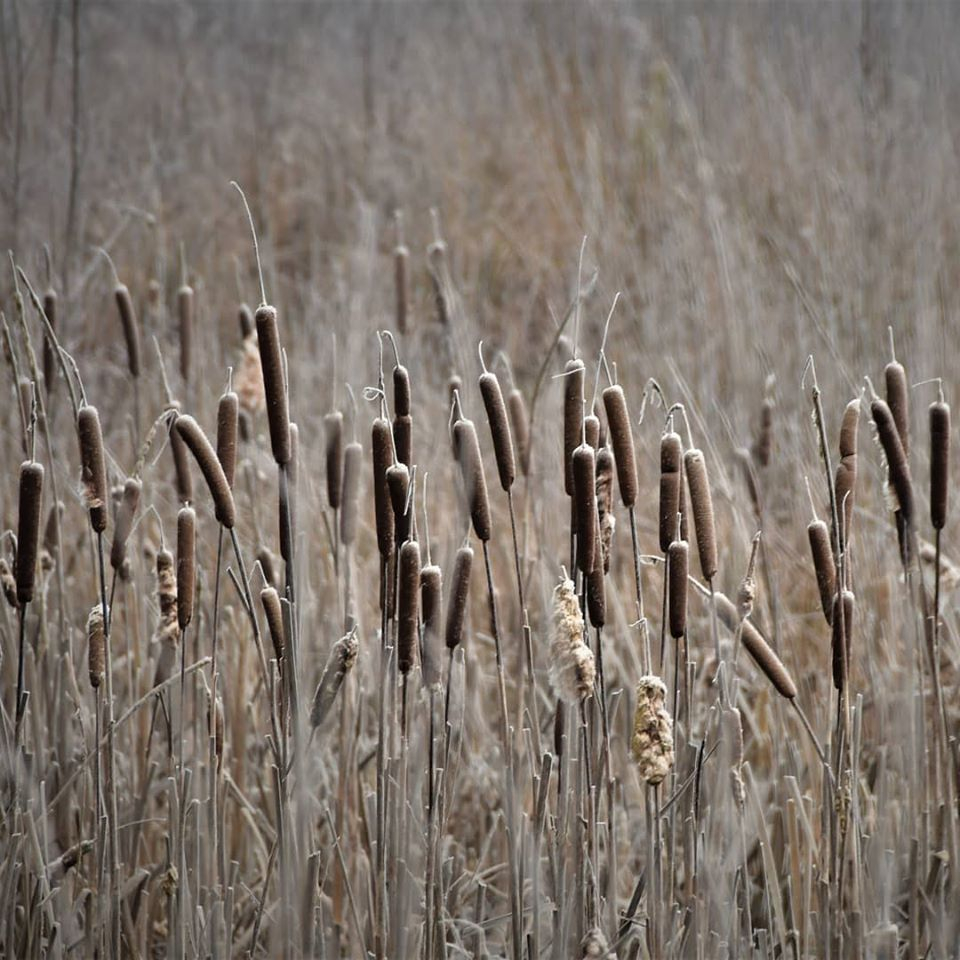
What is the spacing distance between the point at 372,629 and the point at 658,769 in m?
0.86

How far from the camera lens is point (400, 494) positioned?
0.75 meters

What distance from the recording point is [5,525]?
1302 mm

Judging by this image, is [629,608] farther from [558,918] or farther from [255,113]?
[255,113]

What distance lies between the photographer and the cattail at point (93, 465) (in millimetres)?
762

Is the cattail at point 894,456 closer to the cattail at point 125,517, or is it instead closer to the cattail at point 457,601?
the cattail at point 457,601

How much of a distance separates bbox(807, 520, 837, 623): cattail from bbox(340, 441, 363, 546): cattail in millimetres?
333

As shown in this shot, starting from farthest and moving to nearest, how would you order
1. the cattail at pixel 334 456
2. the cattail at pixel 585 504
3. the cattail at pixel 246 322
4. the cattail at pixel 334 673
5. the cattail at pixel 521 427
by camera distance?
the cattail at pixel 246 322 → the cattail at pixel 521 427 → the cattail at pixel 334 456 → the cattail at pixel 334 673 → the cattail at pixel 585 504

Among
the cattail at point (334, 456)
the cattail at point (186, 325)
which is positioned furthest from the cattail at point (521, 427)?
the cattail at point (186, 325)

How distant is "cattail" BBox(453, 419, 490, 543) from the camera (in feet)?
2.48

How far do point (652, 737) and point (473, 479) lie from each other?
0.20 m

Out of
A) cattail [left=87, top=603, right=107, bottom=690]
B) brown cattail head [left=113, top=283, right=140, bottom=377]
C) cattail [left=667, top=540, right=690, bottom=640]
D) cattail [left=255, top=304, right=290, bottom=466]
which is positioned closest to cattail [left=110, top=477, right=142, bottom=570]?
cattail [left=87, top=603, right=107, bottom=690]

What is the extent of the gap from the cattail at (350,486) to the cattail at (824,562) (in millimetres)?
333

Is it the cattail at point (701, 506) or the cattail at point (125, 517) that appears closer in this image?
the cattail at point (701, 506)

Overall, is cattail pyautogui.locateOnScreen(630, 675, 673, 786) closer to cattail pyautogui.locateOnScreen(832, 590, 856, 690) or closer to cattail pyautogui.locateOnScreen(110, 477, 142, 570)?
cattail pyautogui.locateOnScreen(832, 590, 856, 690)
